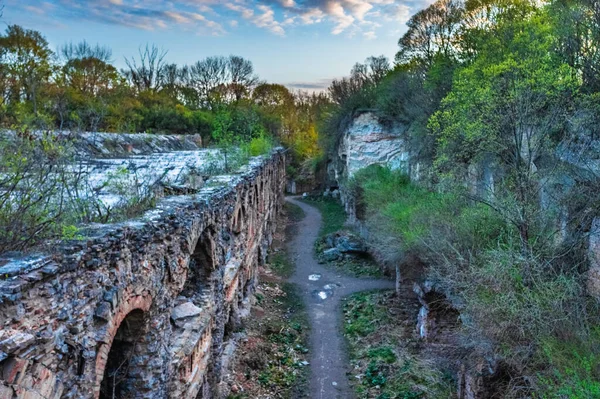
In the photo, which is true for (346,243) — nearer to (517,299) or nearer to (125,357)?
(517,299)

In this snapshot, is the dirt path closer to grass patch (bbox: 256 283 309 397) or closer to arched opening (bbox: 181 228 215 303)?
grass patch (bbox: 256 283 309 397)

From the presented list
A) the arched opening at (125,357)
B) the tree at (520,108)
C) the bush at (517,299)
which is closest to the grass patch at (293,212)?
the bush at (517,299)

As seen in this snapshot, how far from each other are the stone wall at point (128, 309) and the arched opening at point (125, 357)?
1 centimetres

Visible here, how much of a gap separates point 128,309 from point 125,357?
1130mm

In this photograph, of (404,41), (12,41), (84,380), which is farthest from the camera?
(404,41)

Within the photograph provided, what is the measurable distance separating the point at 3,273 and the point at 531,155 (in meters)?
8.69

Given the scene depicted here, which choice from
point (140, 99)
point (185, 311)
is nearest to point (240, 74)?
point (140, 99)

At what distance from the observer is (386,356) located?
10.7 meters

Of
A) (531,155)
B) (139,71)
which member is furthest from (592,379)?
(139,71)

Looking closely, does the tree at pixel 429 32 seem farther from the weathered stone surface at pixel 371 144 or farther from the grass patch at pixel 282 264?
the grass patch at pixel 282 264

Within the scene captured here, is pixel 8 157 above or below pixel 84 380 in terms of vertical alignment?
above

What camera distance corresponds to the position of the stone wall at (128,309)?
320 cm

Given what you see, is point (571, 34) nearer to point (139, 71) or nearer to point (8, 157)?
point (8, 157)

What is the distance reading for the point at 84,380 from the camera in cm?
391
